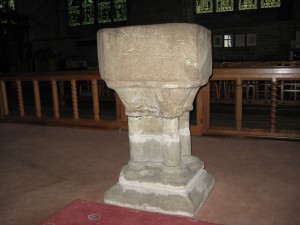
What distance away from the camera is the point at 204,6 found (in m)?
11.9

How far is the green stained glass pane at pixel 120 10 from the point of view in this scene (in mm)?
13445

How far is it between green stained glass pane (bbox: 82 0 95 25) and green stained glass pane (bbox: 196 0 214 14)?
16.5 feet

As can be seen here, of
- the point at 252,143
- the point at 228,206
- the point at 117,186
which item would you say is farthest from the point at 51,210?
the point at 252,143

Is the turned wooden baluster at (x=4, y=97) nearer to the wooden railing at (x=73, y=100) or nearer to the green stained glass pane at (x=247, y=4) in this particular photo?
the wooden railing at (x=73, y=100)

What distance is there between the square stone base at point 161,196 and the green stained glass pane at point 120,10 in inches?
494

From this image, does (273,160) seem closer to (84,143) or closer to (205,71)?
(205,71)

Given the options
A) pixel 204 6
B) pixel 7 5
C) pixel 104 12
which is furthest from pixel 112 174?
pixel 7 5

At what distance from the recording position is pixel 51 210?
178 cm

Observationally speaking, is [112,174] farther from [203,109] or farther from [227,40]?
[227,40]

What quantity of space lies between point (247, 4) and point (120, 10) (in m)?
5.55

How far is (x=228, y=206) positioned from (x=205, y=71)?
2.64 feet

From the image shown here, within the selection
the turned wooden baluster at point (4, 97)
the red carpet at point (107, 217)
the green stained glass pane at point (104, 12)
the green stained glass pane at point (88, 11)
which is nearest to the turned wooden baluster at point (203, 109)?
the red carpet at point (107, 217)

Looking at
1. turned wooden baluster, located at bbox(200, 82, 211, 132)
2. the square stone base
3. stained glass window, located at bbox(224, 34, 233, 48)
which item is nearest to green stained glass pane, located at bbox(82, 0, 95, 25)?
stained glass window, located at bbox(224, 34, 233, 48)

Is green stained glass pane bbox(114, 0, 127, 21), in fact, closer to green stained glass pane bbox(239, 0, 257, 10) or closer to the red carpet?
green stained glass pane bbox(239, 0, 257, 10)
